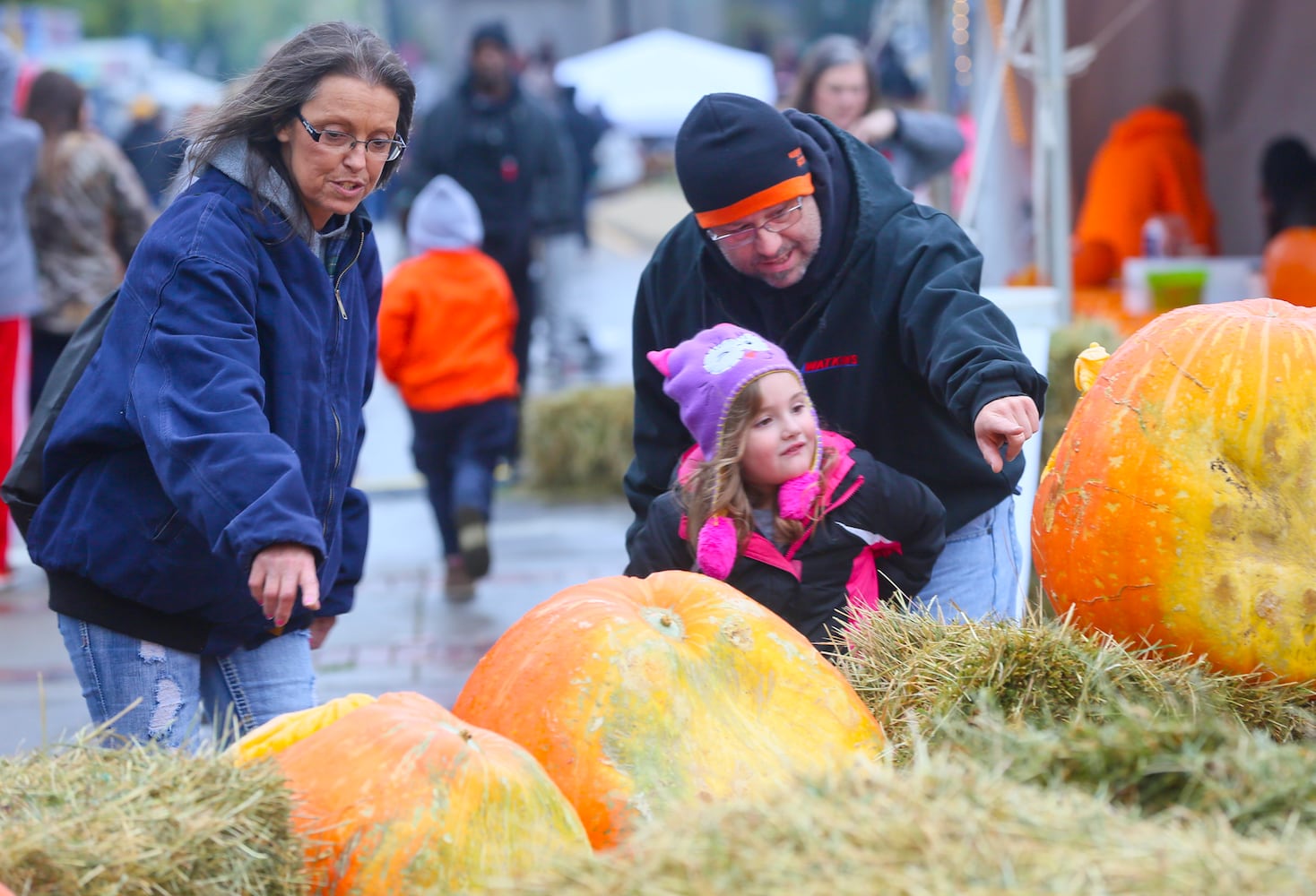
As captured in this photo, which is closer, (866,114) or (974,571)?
(974,571)

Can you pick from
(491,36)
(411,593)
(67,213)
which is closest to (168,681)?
(411,593)

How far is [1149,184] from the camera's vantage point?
9070 millimetres

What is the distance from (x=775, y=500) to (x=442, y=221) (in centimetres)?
408

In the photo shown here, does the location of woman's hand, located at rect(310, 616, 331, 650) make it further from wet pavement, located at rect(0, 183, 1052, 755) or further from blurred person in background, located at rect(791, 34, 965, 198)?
blurred person in background, located at rect(791, 34, 965, 198)

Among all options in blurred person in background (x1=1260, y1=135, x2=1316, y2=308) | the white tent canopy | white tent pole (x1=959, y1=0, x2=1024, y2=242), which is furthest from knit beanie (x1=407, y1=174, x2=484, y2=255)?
the white tent canopy

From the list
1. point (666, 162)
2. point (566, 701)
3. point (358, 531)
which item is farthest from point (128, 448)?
point (666, 162)

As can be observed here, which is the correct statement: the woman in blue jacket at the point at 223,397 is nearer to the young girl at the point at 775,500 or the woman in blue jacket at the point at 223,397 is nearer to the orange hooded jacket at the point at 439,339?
the young girl at the point at 775,500

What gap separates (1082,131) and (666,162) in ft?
73.2

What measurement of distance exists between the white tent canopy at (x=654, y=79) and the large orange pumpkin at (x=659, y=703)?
57.3 feet

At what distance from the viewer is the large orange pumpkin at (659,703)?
202cm

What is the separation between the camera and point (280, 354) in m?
2.56

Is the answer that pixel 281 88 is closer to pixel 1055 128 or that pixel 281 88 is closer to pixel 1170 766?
pixel 1170 766

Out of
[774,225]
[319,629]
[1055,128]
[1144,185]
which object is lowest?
Result: [319,629]

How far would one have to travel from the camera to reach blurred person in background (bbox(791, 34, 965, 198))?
559 centimetres
